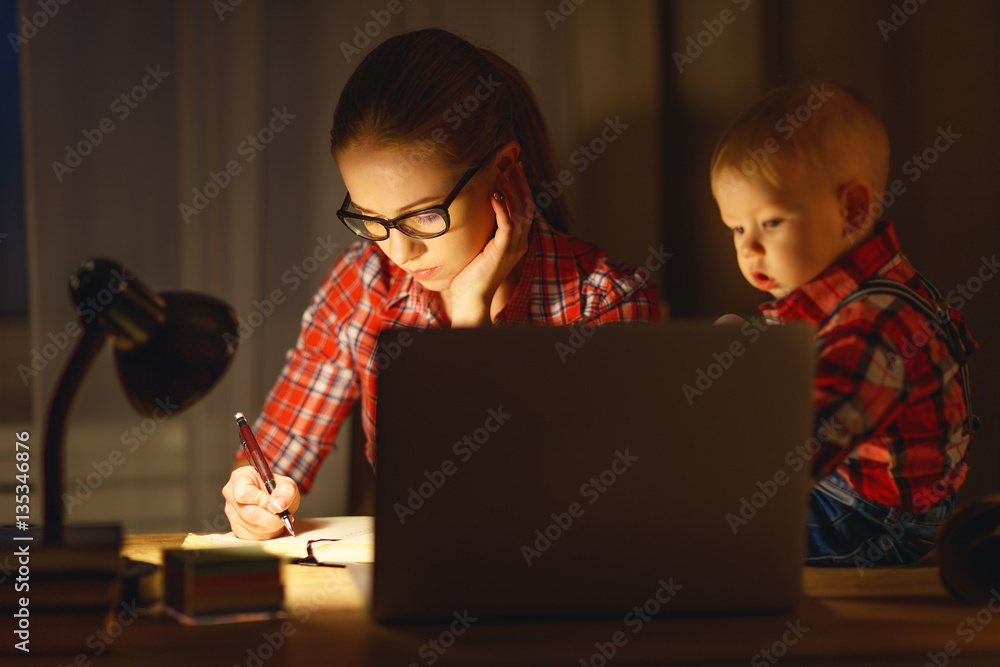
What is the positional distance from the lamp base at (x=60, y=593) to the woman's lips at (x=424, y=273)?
27.7 inches

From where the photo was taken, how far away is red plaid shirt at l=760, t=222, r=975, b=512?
3.17 feet

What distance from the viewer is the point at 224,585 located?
0.75m

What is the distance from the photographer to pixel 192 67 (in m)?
2.06

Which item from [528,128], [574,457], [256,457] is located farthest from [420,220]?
[574,457]

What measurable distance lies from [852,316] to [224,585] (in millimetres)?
759

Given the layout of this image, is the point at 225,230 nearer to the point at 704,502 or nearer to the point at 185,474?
the point at 185,474

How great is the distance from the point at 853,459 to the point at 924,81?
54.4 inches

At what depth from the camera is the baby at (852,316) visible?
3.23 ft

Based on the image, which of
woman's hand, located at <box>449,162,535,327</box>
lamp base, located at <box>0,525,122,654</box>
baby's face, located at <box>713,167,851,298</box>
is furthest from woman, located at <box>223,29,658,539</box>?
lamp base, located at <box>0,525,122,654</box>

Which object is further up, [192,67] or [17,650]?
[192,67]

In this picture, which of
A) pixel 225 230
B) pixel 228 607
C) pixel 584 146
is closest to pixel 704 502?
pixel 228 607

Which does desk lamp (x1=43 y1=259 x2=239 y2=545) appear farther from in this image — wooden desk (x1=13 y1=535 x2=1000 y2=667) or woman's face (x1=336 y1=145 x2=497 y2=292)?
woman's face (x1=336 y1=145 x2=497 y2=292)

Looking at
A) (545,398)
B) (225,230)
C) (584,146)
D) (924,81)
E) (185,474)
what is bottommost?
(185,474)

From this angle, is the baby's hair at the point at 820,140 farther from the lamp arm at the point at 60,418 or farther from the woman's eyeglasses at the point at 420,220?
the lamp arm at the point at 60,418
